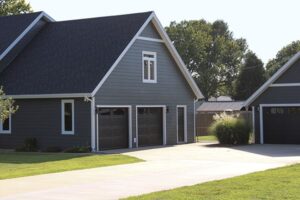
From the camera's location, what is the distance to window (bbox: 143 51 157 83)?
32125 mm

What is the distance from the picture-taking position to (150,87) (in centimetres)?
3241

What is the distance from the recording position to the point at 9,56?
32.2 m

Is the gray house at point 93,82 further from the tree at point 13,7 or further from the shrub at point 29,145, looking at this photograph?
the tree at point 13,7

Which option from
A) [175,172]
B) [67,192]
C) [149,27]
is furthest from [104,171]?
[149,27]

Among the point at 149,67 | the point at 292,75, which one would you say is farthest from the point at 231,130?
the point at 149,67

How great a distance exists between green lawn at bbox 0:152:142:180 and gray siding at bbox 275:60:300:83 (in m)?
12.2

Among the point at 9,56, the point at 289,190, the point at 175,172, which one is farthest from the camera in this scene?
the point at 9,56

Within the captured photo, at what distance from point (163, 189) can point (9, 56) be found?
1950 centimetres

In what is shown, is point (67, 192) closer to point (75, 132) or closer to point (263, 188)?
point (263, 188)

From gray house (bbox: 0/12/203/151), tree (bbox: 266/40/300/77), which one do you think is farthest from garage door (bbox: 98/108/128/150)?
tree (bbox: 266/40/300/77)

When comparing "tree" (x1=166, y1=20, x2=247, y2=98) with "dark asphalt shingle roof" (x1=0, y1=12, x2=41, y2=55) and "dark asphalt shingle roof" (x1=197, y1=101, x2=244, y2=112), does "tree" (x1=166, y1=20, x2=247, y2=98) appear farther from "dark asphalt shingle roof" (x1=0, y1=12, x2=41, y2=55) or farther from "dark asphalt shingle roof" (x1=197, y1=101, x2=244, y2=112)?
"dark asphalt shingle roof" (x1=0, y1=12, x2=41, y2=55)

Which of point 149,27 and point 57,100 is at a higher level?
point 149,27

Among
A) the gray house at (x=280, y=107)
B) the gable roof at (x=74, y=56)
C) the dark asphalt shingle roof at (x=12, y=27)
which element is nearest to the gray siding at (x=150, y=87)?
the gable roof at (x=74, y=56)

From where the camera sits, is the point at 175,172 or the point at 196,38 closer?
the point at 175,172
